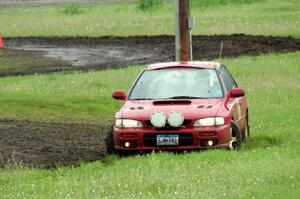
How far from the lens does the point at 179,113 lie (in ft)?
57.5

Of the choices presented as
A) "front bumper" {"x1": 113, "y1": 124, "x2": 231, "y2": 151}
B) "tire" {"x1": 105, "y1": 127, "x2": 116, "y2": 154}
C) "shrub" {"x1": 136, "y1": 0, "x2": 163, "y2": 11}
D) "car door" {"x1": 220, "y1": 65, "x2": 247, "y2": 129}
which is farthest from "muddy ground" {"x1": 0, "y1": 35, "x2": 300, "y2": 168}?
"shrub" {"x1": 136, "y1": 0, "x2": 163, "y2": 11}

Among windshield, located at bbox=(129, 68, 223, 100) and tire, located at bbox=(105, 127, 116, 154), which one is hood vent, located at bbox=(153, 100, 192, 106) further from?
tire, located at bbox=(105, 127, 116, 154)

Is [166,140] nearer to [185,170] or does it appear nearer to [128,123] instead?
[128,123]

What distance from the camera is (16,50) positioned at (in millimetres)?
46406

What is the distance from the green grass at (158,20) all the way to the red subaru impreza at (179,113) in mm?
30661

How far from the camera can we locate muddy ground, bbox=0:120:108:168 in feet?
58.7

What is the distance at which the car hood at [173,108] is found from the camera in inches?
697

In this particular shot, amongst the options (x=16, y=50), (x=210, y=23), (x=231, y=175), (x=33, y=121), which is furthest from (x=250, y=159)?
(x=210, y=23)

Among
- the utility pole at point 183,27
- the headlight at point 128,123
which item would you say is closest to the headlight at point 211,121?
the headlight at point 128,123

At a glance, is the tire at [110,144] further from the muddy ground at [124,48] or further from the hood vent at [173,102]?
the muddy ground at [124,48]

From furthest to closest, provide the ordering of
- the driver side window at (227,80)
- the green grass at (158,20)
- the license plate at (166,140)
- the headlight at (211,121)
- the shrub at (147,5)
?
the shrub at (147,5) → the green grass at (158,20) → the driver side window at (227,80) → the headlight at (211,121) → the license plate at (166,140)

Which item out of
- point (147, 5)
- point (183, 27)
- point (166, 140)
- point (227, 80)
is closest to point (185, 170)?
point (166, 140)

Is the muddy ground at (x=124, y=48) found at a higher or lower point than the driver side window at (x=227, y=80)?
lower

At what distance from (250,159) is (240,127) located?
3116mm
